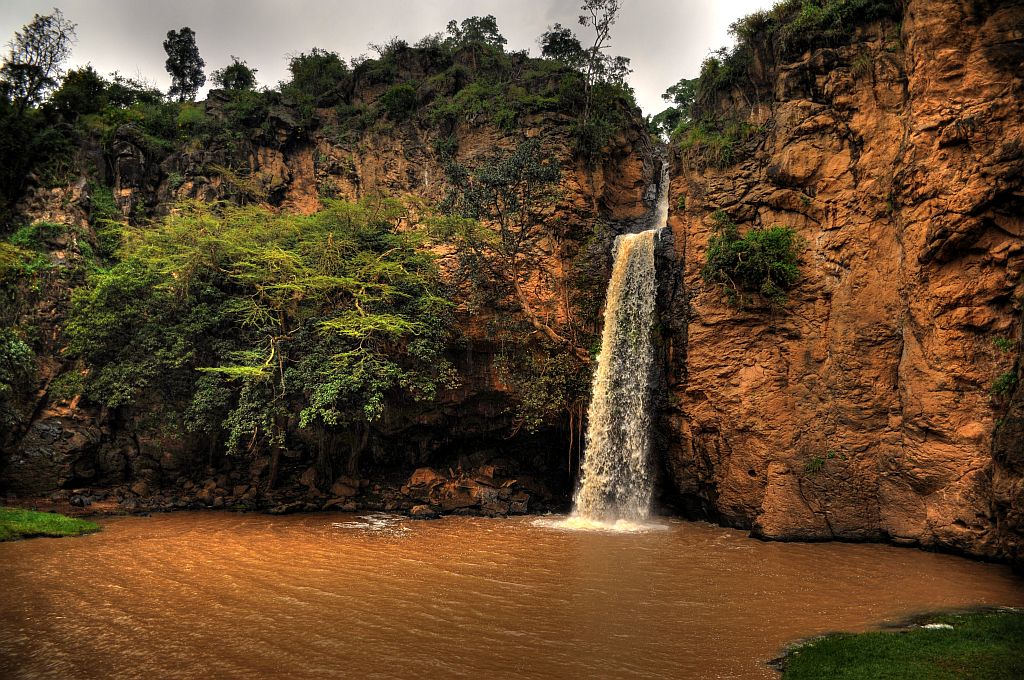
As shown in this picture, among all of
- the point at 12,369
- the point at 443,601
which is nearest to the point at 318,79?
the point at 12,369

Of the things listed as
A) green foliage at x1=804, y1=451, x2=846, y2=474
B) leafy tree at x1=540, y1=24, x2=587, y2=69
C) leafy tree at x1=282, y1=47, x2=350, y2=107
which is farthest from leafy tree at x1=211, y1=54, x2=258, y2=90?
green foliage at x1=804, y1=451, x2=846, y2=474

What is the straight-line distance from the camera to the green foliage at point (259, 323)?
1565cm

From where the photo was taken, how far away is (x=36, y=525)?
12.0 meters

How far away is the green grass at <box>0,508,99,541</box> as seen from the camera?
38.1 ft

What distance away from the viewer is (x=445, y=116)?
23844 mm

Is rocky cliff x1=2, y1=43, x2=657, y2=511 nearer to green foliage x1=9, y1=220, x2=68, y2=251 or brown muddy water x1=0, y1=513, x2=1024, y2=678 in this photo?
green foliage x1=9, y1=220, x2=68, y2=251

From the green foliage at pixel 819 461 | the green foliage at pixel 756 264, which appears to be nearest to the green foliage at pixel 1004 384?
the green foliage at pixel 819 461

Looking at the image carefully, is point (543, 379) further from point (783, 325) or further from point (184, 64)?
point (184, 64)

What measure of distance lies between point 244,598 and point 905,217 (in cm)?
1490

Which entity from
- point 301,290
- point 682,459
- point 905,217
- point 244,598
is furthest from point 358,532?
point 905,217

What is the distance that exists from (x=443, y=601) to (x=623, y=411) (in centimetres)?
933

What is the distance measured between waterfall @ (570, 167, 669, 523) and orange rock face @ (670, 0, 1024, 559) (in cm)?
116

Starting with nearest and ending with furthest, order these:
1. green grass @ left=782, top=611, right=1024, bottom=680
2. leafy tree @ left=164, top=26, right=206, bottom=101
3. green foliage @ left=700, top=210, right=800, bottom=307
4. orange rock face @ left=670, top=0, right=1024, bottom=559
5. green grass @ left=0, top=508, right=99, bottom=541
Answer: green grass @ left=782, top=611, right=1024, bottom=680 < orange rock face @ left=670, top=0, right=1024, bottom=559 < green grass @ left=0, top=508, right=99, bottom=541 < green foliage @ left=700, top=210, right=800, bottom=307 < leafy tree @ left=164, top=26, right=206, bottom=101

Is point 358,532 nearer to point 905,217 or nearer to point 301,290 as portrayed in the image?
point 301,290
